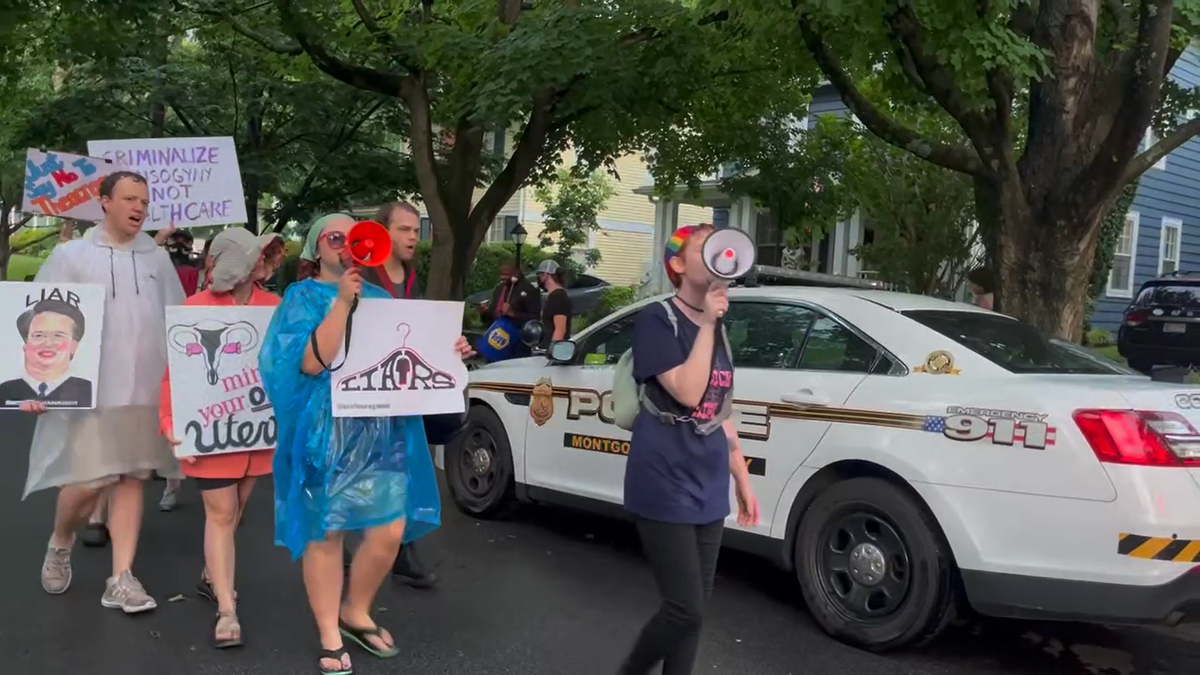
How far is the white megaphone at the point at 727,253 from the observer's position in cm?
332

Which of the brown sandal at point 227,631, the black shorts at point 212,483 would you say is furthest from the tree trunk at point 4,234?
the brown sandal at point 227,631

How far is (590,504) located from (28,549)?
10.0ft

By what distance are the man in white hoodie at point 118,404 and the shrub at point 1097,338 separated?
57.0 feet

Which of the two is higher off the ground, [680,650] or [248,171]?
[248,171]

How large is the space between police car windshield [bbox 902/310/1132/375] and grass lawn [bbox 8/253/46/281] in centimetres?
3891

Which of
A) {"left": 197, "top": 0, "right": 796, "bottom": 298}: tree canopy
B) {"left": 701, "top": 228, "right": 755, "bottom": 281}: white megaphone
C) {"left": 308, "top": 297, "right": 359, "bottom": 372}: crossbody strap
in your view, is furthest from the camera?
{"left": 197, "top": 0, "right": 796, "bottom": 298}: tree canopy

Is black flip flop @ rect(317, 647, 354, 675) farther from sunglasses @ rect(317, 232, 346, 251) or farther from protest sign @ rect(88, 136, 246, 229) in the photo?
protest sign @ rect(88, 136, 246, 229)

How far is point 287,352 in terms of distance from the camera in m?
Answer: 3.96

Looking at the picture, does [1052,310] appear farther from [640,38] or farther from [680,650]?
[640,38]

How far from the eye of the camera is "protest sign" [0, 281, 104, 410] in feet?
15.4

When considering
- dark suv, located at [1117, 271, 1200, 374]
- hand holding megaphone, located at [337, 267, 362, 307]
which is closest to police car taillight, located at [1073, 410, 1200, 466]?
hand holding megaphone, located at [337, 267, 362, 307]

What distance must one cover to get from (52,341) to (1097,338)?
18.8m

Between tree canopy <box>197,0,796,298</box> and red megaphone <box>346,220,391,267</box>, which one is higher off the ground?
tree canopy <box>197,0,796,298</box>

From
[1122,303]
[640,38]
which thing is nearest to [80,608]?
[640,38]
